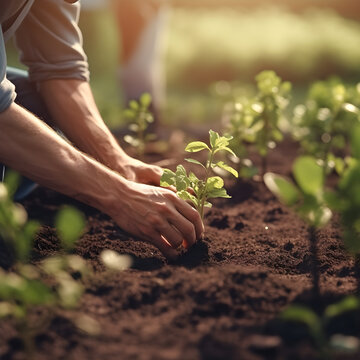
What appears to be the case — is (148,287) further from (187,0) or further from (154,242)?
(187,0)

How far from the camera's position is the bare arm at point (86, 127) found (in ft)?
6.77

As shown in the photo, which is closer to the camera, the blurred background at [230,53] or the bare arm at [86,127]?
the bare arm at [86,127]

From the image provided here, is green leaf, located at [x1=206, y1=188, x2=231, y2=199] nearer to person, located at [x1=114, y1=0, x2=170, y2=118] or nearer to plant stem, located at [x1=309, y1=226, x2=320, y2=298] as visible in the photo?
plant stem, located at [x1=309, y1=226, x2=320, y2=298]

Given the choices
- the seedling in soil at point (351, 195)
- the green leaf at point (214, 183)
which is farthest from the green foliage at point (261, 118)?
the seedling in soil at point (351, 195)

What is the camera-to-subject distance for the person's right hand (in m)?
1.69

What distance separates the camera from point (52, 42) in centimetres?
236

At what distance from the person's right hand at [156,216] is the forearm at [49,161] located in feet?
0.17

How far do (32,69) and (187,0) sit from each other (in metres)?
7.98

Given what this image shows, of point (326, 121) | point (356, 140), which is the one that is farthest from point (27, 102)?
point (356, 140)

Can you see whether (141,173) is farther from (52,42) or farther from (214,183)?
(52,42)

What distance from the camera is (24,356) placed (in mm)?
1194

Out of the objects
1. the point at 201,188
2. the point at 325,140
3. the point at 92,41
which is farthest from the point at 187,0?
the point at 201,188

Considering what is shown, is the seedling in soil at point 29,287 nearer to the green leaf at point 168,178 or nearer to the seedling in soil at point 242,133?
the green leaf at point 168,178

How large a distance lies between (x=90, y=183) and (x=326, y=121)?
144 cm
